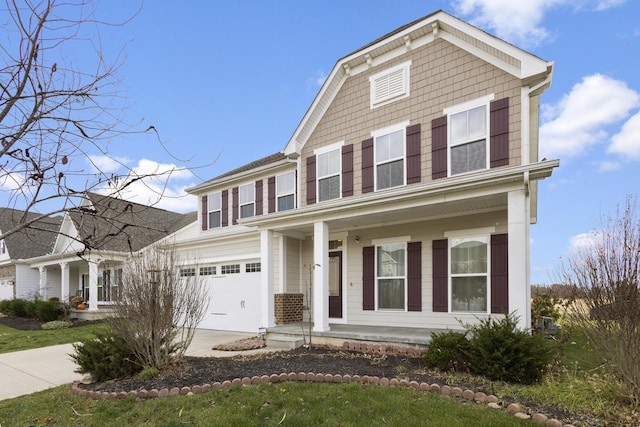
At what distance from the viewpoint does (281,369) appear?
6.97 metres

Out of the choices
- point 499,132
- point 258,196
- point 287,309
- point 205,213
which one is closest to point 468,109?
point 499,132

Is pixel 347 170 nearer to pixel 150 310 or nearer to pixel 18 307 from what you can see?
pixel 150 310

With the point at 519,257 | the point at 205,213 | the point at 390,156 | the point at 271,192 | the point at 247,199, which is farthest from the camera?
the point at 205,213

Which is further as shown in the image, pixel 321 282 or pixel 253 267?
pixel 253 267

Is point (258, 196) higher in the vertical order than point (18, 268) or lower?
higher

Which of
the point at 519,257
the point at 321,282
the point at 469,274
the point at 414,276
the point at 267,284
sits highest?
the point at 519,257

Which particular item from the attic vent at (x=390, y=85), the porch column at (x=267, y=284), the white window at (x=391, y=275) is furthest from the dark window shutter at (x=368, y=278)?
the attic vent at (x=390, y=85)

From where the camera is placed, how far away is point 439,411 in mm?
4785

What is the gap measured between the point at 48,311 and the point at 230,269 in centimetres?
1046

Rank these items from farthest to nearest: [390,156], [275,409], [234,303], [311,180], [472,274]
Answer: [234,303]
[311,180]
[390,156]
[472,274]
[275,409]

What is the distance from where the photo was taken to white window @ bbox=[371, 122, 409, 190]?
10.4 metres

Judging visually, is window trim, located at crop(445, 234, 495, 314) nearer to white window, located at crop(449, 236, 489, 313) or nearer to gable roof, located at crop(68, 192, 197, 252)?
white window, located at crop(449, 236, 489, 313)

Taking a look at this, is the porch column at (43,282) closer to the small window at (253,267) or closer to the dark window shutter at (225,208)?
the dark window shutter at (225,208)

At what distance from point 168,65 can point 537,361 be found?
20.2 feet
